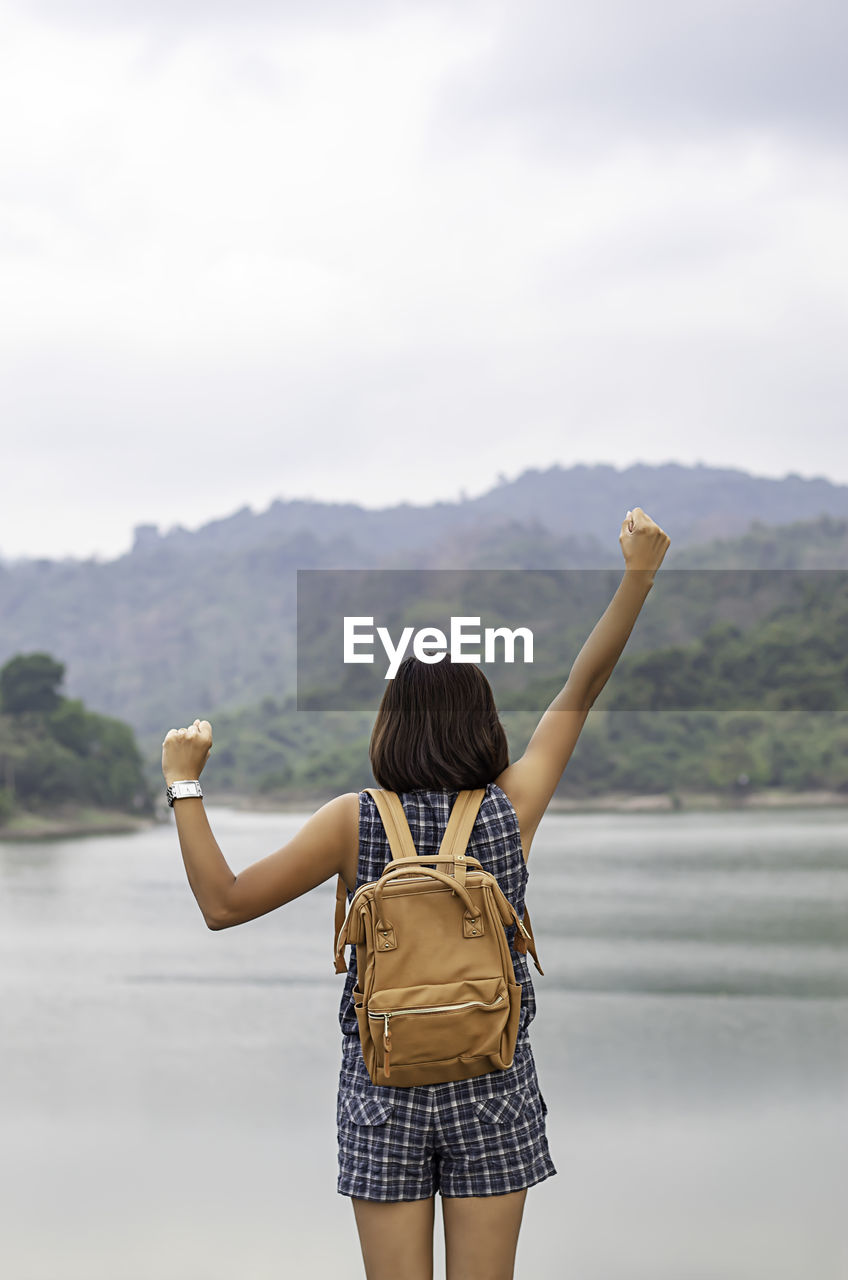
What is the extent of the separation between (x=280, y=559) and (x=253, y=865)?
59540 mm

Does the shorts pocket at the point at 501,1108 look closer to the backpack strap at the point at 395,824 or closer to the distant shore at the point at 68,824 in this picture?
the backpack strap at the point at 395,824

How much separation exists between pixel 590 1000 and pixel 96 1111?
13.5 ft

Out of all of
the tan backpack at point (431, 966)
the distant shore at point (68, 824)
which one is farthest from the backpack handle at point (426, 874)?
the distant shore at point (68, 824)

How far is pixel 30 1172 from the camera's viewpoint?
15.4 ft

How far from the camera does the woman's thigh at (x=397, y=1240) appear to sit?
1.09 metres

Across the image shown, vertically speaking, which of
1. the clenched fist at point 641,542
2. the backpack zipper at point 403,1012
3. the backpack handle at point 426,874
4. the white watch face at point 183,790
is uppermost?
the clenched fist at point 641,542

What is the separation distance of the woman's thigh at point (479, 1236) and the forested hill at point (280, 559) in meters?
35.3

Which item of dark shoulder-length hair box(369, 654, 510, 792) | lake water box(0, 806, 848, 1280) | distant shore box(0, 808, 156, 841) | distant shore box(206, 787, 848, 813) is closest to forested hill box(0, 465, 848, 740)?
distant shore box(206, 787, 848, 813)

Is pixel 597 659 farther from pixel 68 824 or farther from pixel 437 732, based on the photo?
pixel 68 824

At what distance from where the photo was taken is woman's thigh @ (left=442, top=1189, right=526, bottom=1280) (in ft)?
3.60

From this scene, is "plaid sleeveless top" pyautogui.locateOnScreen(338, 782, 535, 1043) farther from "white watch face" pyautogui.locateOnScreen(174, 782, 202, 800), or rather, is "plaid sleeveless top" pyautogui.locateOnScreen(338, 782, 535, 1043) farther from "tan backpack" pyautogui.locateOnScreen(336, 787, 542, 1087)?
"white watch face" pyautogui.locateOnScreen(174, 782, 202, 800)

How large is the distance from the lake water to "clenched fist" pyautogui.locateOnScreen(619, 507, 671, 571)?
2.51 m

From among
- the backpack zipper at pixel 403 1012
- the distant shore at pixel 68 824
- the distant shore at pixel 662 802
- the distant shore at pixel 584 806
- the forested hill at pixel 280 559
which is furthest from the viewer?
the forested hill at pixel 280 559

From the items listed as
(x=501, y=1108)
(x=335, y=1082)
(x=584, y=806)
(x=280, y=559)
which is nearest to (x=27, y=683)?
(x=584, y=806)
